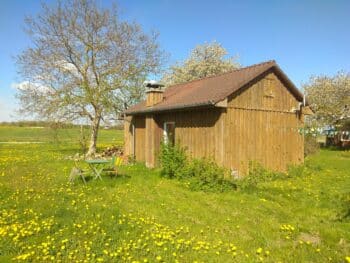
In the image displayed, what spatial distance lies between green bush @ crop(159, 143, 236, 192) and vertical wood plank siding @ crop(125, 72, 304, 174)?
71cm

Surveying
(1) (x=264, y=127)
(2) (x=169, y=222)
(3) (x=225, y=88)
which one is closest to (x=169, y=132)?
(3) (x=225, y=88)

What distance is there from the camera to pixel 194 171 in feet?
36.1

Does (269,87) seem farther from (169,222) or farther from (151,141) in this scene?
(169,222)

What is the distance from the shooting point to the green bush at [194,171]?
10.0 meters

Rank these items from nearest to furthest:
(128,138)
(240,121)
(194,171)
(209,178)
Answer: (209,178) → (194,171) → (240,121) → (128,138)

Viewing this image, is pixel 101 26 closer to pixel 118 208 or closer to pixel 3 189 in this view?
pixel 3 189

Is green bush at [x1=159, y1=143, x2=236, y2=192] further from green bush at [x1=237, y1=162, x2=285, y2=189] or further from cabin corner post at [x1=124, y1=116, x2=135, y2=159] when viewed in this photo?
cabin corner post at [x1=124, y1=116, x2=135, y2=159]

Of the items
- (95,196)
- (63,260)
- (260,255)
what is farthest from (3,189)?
(260,255)

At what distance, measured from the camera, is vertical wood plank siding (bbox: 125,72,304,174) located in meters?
11.5

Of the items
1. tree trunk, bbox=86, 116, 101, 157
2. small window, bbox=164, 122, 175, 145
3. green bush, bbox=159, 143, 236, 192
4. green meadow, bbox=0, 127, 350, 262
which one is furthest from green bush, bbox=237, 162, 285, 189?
tree trunk, bbox=86, 116, 101, 157

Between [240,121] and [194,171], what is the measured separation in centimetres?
277

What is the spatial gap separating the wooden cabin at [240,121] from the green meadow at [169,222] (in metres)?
1.97

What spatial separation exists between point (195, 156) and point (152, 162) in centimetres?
310

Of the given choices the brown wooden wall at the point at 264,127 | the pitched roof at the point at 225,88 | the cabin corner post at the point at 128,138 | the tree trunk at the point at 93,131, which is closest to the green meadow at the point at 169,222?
the brown wooden wall at the point at 264,127
